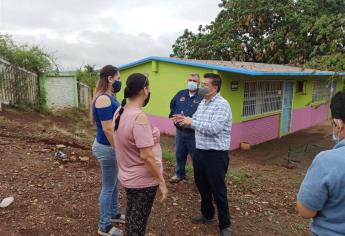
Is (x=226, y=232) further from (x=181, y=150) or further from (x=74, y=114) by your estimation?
(x=74, y=114)

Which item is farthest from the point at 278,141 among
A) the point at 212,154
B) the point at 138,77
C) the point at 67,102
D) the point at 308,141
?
the point at 138,77

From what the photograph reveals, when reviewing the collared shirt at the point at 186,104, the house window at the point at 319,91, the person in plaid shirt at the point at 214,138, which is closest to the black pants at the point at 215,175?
the person in plaid shirt at the point at 214,138

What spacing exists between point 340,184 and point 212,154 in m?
1.94

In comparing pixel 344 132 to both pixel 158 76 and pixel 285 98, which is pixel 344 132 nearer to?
pixel 158 76

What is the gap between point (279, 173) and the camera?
7.47m

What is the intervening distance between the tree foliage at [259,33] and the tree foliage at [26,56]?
1004 centimetres

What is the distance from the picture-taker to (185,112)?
17.7ft

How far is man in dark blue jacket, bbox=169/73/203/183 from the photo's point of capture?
17.2 feet

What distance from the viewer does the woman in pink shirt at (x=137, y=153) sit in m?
2.58

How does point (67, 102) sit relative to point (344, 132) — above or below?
below

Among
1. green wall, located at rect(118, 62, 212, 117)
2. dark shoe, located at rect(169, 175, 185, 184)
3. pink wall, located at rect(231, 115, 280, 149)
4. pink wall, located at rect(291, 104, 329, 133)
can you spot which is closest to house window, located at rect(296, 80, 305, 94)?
pink wall, located at rect(291, 104, 329, 133)

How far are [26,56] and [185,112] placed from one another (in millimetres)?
8720

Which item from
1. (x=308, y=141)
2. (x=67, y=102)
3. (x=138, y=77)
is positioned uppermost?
(x=138, y=77)

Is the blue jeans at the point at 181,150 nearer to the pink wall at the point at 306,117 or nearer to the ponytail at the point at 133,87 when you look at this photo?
the ponytail at the point at 133,87
